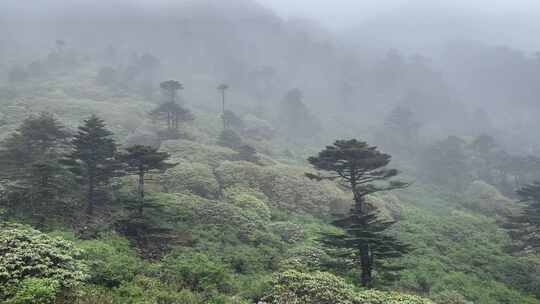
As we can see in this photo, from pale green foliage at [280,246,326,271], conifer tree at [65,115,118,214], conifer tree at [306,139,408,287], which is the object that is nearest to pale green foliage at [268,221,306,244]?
pale green foliage at [280,246,326,271]

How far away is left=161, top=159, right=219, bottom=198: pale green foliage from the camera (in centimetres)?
2981

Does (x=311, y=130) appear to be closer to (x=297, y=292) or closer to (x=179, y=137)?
(x=179, y=137)

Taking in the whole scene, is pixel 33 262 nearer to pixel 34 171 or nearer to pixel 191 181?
pixel 34 171

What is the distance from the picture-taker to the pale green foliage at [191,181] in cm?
2981

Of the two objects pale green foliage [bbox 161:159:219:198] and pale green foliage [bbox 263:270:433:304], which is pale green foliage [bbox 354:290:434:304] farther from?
pale green foliage [bbox 161:159:219:198]

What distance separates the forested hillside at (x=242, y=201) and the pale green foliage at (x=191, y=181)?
19 cm

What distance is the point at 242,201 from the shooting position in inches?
1104

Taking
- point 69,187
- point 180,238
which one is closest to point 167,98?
point 69,187

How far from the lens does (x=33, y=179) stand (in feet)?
65.3

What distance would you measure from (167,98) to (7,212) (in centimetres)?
5870

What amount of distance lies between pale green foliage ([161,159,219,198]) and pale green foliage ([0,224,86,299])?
53.1 feet

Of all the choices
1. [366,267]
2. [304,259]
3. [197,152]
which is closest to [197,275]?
[304,259]

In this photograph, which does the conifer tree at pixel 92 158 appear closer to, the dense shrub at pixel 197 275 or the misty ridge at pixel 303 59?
the dense shrub at pixel 197 275

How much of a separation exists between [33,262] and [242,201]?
1756 cm
